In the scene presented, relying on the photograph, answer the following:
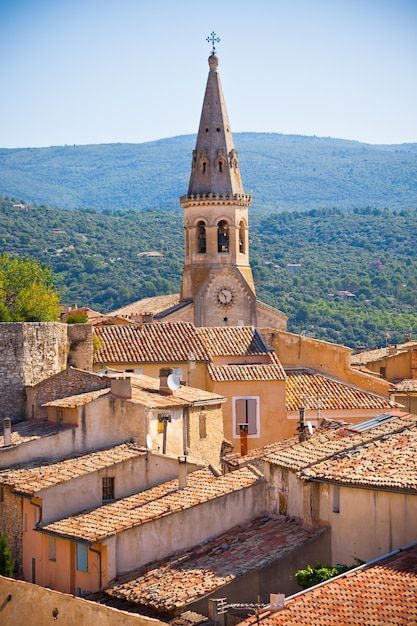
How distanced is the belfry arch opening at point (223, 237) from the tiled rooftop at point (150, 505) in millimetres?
35336

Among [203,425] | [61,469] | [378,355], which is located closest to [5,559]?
[61,469]

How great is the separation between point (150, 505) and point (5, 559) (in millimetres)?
3420

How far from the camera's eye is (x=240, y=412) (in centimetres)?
4284

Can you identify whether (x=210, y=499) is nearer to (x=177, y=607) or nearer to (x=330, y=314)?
(x=177, y=607)

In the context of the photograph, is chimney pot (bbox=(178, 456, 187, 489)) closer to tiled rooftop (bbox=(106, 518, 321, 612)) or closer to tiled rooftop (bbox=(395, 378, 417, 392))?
tiled rooftop (bbox=(106, 518, 321, 612))

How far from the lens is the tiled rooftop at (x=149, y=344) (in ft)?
144

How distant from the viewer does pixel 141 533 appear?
28656 millimetres

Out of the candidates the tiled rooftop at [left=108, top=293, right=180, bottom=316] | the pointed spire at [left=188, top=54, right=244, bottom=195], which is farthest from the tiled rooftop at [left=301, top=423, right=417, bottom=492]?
the pointed spire at [left=188, top=54, right=244, bottom=195]

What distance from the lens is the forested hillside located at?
324ft

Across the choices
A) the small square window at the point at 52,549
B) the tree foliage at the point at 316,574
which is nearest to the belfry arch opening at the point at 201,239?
the small square window at the point at 52,549

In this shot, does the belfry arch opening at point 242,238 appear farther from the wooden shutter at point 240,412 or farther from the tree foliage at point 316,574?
the tree foliage at point 316,574

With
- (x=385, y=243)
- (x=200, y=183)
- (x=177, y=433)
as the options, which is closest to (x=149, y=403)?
(x=177, y=433)

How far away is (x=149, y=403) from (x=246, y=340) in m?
12.5

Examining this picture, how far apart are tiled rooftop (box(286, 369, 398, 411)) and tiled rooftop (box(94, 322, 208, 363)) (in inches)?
108
